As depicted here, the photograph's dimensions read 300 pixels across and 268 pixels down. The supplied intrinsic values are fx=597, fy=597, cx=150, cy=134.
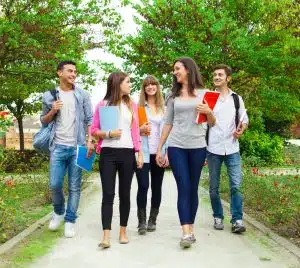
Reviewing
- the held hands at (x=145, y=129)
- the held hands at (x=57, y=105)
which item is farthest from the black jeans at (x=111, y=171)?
the held hands at (x=57, y=105)

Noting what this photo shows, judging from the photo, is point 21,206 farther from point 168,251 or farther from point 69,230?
point 168,251

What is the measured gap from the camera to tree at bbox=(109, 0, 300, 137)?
19.5 m

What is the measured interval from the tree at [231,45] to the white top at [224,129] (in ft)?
38.1

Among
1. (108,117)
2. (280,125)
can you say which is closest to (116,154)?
(108,117)

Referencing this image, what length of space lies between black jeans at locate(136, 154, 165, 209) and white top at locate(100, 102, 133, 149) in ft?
2.59

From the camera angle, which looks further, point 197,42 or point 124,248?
point 197,42

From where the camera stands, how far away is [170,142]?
6816mm

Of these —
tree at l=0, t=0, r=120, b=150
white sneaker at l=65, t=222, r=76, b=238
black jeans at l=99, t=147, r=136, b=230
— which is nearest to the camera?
black jeans at l=99, t=147, r=136, b=230

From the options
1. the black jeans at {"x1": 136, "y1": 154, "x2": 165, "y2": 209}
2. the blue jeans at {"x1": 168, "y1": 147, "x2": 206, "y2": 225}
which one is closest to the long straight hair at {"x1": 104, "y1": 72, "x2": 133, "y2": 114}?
the blue jeans at {"x1": 168, "y1": 147, "x2": 206, "y2": 225}

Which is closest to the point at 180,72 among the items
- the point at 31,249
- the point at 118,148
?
the point at 118,148

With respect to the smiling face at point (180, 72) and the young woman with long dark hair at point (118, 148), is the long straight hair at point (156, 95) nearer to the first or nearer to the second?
the young woman with long dark hair at point (118, 148)

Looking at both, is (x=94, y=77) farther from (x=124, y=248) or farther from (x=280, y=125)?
(x=124, y=248)

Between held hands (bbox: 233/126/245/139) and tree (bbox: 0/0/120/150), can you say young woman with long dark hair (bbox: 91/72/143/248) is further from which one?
tree (bbox: 0/0/120/150)

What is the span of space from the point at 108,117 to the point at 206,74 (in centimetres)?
1459
